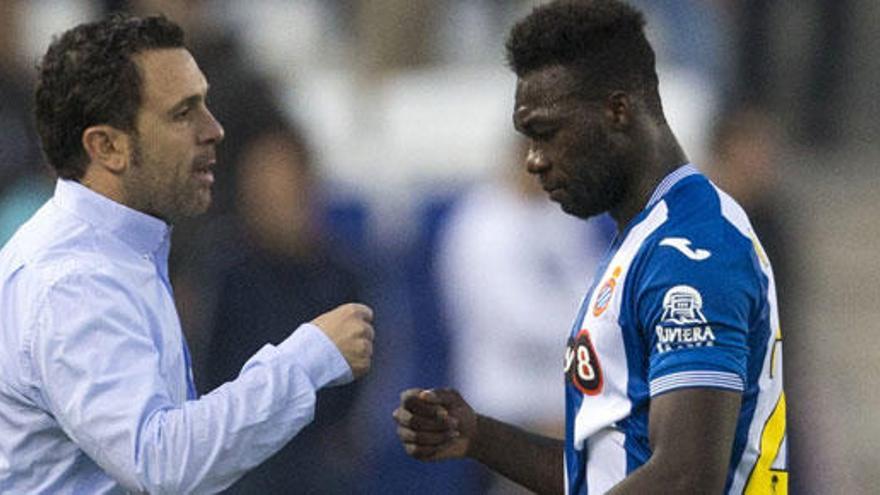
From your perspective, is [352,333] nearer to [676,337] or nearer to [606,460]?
[606,460]

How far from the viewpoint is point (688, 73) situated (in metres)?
10.1

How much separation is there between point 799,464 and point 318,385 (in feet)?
14.0

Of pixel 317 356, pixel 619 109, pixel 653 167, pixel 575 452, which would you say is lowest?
pixel 575 452

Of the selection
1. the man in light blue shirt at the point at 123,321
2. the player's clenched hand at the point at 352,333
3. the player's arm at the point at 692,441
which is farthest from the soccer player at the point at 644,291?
the man in light blue shirt at the point at 123,321

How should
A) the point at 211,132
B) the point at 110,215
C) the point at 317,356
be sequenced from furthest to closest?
the point at 211,132, the point at 110,215, the point at 317,356

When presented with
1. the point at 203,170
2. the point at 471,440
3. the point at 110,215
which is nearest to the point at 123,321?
the point at 110,215

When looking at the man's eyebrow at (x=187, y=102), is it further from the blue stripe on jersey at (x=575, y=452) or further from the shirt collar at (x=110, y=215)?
the blue stripe on jersey at (x=575, y=452)

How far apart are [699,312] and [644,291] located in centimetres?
13

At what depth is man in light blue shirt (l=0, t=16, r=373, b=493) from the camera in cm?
459

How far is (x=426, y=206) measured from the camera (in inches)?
334

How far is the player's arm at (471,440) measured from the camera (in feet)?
16.6

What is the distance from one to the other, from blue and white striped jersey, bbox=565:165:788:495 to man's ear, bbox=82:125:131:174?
1076 mm

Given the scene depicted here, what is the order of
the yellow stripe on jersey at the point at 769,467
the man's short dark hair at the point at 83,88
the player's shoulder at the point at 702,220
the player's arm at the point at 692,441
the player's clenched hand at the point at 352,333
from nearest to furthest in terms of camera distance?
the player's arm at the point at 692,441, the player's shoulder at the point at 702,220, the yellow stripe on jersey at the point at 769,467, the player's clenched hand at the point at 352,333, the man's short dark hair at the point at 83,88

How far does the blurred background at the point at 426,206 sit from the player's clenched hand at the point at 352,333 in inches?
115
